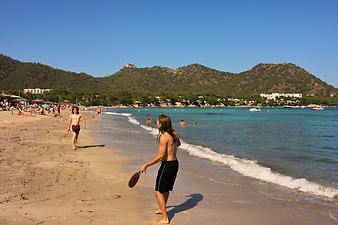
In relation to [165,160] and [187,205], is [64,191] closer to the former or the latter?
[187,205]

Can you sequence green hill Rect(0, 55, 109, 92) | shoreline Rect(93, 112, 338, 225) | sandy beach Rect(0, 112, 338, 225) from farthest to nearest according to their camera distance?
green hill Rect(0, 55, 109, 92)
shoreline Rect(93, 112, 338, 225)
sandy beach Rect(0, 112, 338, 225)

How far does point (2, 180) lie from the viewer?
8383 millimetres

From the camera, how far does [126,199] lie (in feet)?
24.1

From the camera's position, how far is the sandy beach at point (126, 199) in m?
6.16

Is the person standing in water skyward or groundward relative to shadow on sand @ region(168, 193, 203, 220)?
skyward

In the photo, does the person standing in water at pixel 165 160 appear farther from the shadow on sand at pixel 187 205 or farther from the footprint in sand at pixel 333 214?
the footprint in sand at pixel 333 214

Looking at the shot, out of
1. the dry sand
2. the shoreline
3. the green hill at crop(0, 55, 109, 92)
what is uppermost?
the green hill at crop(0, 55, 109, 92)

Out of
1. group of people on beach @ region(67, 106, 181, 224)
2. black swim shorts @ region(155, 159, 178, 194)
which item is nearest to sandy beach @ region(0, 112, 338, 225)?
group of people on beach @ region(67, 106, 181, 224)

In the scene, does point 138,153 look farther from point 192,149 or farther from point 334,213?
point 334,213

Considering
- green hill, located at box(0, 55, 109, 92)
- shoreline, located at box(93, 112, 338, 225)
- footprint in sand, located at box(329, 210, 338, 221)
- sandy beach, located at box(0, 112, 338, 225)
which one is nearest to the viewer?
sandy beach, located at box(0, 112, 338, 225)

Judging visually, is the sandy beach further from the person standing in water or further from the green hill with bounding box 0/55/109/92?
the green hill with bounding box 0/55/109/92

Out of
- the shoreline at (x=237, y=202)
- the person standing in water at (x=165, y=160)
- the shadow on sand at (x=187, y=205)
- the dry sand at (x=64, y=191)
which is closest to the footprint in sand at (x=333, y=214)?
the shoreline at (x=237, y=202)

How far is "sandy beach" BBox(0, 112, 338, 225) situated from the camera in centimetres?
616

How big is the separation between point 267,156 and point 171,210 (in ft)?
35.1
